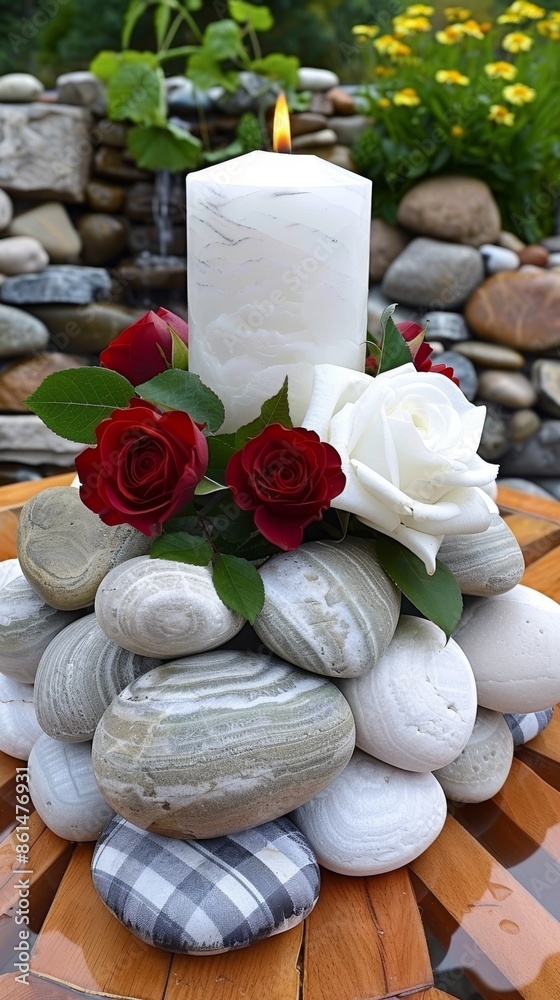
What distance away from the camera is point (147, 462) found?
62 cm

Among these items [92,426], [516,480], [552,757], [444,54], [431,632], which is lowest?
[516,480]

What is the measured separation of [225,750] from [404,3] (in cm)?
366

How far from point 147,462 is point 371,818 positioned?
1.11ft

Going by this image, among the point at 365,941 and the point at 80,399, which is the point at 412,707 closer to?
the point at 365,941

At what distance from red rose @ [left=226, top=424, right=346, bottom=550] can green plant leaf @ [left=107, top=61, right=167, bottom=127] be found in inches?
93.6

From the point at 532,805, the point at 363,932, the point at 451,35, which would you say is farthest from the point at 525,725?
the point at 451,35

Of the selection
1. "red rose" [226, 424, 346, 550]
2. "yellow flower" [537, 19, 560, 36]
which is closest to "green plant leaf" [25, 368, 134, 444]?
"red rose" [226, 424, 346, 550]

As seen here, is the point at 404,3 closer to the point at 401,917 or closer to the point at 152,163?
the point at 152,163

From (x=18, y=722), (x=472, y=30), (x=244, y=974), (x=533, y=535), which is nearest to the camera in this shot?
(x=244, y=974)

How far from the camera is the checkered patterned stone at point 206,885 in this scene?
22.5 inches

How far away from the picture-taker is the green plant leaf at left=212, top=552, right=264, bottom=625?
62 centimetres

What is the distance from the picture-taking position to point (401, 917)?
625mm

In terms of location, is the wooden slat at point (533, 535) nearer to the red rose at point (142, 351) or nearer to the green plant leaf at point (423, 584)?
the green plant leaf at point (423, 584)

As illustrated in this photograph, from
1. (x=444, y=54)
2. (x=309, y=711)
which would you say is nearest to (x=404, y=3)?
(x=444, y=54)
